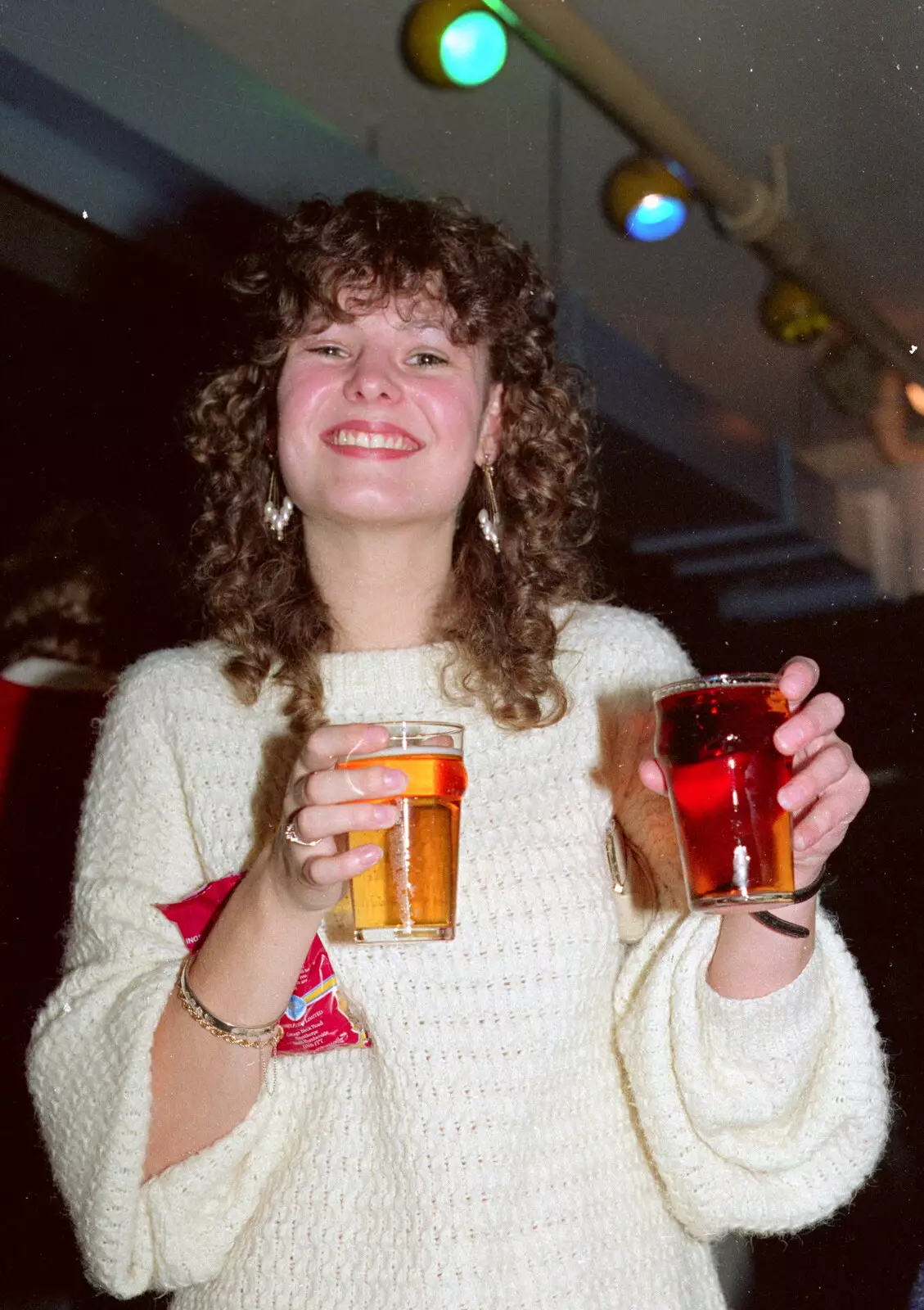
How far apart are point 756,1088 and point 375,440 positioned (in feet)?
3.11

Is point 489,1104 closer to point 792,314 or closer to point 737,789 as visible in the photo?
point 737,789

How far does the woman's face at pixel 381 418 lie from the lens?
1.62 metres

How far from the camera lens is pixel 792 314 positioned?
9.48 ft

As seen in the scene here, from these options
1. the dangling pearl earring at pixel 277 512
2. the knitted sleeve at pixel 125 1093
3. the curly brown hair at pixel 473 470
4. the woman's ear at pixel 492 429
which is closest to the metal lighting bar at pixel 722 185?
the curly brown hair at pixel 473 470

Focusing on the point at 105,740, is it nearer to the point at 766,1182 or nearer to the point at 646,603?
the point at 766,1182

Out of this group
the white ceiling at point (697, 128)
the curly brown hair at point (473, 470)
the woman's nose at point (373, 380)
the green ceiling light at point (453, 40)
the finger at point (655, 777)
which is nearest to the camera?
the finger at point (655, 777)

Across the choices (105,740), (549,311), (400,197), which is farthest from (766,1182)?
(400,197)

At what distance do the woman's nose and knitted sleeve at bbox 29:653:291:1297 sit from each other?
632 millimetres

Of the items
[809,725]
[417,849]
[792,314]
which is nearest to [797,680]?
[809,725]

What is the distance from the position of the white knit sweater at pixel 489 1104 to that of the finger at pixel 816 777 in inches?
11.8

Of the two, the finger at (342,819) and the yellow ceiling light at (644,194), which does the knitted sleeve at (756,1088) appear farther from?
the yellow ceiling light at (644,194)

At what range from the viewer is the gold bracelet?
138 centimetres

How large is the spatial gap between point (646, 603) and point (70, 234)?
5.48ft

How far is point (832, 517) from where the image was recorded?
2.91m
